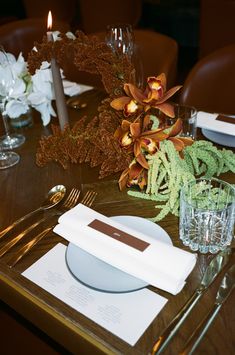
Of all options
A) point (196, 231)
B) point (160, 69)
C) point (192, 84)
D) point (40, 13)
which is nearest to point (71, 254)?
point (196, 231)

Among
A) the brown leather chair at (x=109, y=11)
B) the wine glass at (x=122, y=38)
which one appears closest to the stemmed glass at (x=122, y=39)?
the wine glass at (x=122, y=38)

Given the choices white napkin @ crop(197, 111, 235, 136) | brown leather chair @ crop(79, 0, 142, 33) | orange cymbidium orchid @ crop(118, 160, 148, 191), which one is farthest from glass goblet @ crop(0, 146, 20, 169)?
brown leather chair @ crop(79, 0, 142, 33)

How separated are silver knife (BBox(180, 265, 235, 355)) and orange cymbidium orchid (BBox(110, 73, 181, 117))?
0.36m

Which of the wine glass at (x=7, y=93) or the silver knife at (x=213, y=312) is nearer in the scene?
the silver knife at (x=213, y=312)

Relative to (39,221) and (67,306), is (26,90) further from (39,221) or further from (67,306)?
(67,306)

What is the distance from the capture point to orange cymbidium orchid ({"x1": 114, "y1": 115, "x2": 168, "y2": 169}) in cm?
82

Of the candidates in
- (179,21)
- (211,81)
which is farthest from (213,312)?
(179,21)

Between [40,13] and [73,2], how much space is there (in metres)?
0.32

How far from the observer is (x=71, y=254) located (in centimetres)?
73

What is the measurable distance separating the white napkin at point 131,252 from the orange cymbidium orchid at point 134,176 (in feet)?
0.44

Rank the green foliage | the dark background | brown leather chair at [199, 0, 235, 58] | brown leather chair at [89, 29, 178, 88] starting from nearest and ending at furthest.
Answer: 1. the green foliage
2. brown leather chair at [89, 29, 178, 88]
3. brown leather chair at [199, 0, 235, 58]
4. the dark background

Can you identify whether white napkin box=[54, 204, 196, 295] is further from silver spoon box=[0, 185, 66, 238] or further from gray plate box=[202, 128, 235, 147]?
gray plate box=[202, 128, 235, 147]

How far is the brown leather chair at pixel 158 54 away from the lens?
1573 mm

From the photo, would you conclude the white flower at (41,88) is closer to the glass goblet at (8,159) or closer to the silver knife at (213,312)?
the glass goblet at (8,159)
